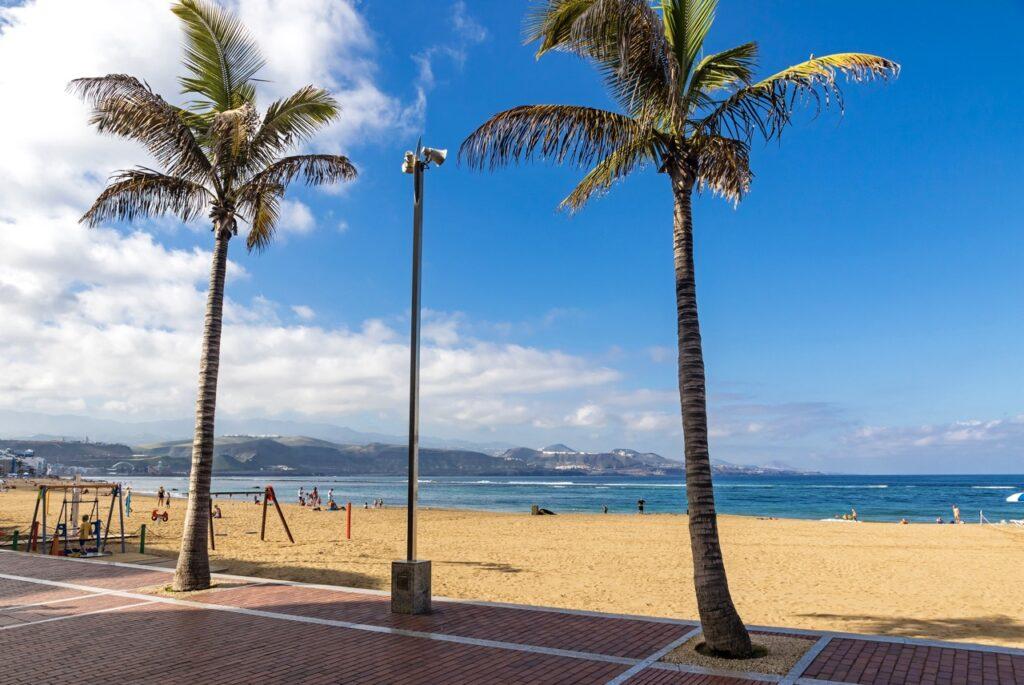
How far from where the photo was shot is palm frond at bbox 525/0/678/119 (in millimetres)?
8102

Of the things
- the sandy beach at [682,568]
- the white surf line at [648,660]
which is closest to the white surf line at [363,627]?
the white surf line at [648,660]

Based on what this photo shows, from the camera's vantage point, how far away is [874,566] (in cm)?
1952

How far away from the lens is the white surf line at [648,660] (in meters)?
6.84

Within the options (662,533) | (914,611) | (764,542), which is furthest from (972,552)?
(914,611)

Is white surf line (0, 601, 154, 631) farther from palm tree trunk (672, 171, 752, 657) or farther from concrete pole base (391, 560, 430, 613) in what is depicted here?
palm tree trunk (672, 171, 752, 657)

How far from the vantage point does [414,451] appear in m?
10.4

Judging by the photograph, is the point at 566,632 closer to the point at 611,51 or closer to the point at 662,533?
the point at 611,51

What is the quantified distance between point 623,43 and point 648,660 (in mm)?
7291

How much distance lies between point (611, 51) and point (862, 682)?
7.92 metres

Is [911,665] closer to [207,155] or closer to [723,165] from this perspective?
[723,165]

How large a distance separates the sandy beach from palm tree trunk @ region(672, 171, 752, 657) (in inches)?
170

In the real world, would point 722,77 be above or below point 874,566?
above

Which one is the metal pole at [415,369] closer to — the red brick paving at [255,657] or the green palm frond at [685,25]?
the red brick paving at [255,657]

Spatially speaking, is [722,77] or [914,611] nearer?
[722,77]
